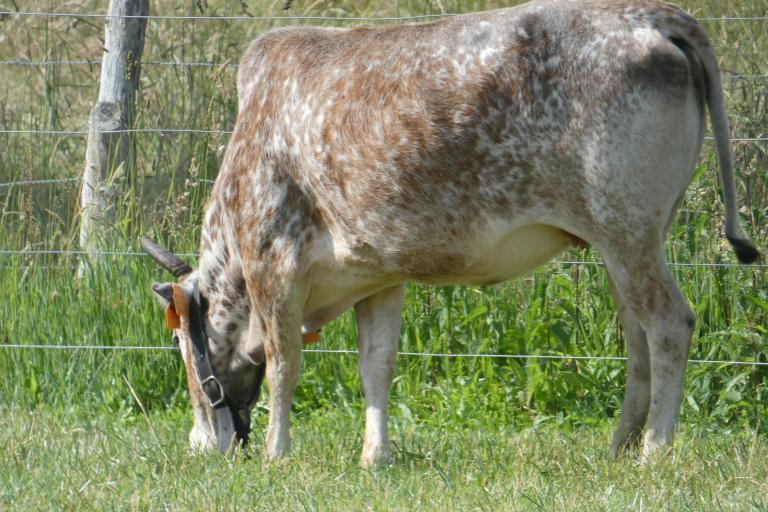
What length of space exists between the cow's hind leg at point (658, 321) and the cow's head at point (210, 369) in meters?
1.82

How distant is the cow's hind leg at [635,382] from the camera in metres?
4.99

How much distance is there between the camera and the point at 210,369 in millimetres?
5488

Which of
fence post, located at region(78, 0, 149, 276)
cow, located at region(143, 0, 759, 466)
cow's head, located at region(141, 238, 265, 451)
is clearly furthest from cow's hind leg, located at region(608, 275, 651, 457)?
fence post, located at region(78, 0, 149, 276)

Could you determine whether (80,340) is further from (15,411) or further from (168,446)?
(168,446)

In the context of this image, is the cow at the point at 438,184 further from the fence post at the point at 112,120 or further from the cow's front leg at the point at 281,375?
the fence post at the point at 112,120

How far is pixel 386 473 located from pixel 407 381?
5.15 feet

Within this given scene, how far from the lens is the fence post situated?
694cm

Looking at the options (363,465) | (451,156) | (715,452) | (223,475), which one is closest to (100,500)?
(223,475)

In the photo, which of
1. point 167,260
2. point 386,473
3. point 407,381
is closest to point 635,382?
point 386,473

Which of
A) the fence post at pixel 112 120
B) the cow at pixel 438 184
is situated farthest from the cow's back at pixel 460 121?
the fence post at pixel 112 120

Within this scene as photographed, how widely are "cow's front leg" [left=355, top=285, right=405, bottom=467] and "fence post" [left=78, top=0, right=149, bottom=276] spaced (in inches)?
78.9

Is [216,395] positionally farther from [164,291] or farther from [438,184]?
[438,184]

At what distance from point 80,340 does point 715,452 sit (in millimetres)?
3444

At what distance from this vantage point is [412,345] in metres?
6.55
